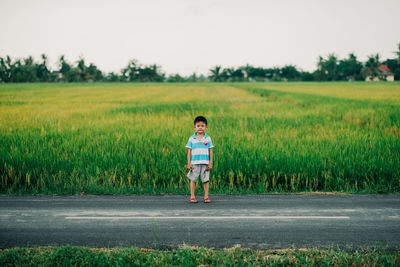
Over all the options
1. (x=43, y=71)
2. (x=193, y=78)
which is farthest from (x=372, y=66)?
(x=43, y=71)

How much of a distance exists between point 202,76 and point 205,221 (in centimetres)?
14269

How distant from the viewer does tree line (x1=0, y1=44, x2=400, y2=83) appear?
318 feet

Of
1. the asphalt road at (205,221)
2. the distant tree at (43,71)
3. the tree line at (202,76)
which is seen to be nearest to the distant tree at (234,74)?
the tree line at (202,76)

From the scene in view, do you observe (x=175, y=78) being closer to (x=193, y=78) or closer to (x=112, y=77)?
(x=193, y=78)

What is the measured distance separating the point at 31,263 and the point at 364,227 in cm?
362

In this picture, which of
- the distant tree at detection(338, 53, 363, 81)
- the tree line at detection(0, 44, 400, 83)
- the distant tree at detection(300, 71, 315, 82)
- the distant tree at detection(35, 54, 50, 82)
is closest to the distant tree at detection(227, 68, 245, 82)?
the tree line at detection(0, 44, 400, 83)

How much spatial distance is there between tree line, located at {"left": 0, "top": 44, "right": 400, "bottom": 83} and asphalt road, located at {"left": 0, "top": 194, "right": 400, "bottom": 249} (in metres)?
96.5

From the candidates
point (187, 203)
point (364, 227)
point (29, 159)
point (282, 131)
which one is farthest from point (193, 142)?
point (282, 131)

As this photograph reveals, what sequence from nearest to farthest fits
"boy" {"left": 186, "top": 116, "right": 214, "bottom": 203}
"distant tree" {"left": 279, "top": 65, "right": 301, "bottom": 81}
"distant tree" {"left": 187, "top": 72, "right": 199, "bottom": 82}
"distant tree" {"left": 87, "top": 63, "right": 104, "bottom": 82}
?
"boy" {"left": 186, "top": 116, "right": 214, "bottom": 203} → "distant tree" {"left": 87, "top": 63, "right": 104, "bottom": 82} → "distant tree" {"left": 279, "top": 65, "right": 301, "bottom": 81} → "distant tree" {"left": 187, "top": 72, "right": 199, "bottom": 82}

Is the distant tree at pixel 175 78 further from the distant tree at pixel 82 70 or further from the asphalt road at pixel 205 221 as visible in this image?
the asphalt road at pixel 205 221

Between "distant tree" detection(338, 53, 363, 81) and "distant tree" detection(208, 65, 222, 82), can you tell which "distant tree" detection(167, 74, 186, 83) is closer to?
"distant tree" detection(208, 65, 222, 82)

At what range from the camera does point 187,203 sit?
5.24m

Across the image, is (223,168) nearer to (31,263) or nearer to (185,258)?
(185,258)

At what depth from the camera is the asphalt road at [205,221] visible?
384cm
